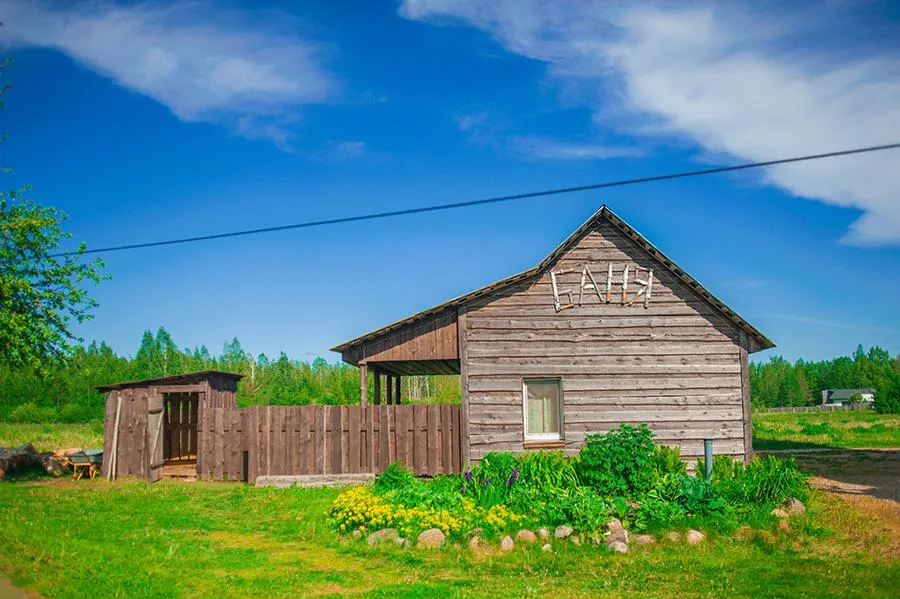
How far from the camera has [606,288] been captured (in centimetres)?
2089

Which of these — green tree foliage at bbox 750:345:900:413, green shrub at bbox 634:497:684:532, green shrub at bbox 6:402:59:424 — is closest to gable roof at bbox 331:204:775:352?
green shrub at bbox 634:497:684:532

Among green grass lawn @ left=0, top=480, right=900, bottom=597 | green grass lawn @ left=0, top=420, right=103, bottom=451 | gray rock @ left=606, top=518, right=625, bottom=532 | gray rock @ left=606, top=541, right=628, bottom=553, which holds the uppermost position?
green grass lawn @ left=0, top=420, right=103, bottom=451

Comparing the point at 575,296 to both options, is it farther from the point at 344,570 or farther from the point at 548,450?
the point at 344,570

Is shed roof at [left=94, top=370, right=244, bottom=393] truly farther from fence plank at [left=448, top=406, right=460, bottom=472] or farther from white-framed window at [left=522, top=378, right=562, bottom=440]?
white-framed window at [left=522, top=378, right=562, bottom=440]

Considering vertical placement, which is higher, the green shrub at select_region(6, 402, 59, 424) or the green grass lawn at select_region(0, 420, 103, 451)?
the green shrub at select_region(6, 402, 59, 424)

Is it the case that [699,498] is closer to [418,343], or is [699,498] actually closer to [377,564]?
[377,564]

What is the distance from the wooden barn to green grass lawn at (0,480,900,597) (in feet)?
17.1

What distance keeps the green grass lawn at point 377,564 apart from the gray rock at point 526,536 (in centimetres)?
33

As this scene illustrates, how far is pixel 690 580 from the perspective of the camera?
34.4 feet

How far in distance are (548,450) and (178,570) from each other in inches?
443

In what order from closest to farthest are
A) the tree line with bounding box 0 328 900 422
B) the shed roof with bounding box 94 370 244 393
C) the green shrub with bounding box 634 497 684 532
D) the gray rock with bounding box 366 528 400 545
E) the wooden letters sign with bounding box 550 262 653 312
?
the gray rock with bounding box 366 528 400 545 → the green shrub with bounding box 634 497 684 532 → the wooden letters sign with bounding box 550 262 653 312 → the shed roof with bounding box 94 370 244 393 → the tree line with bounding box 0 328 900 422


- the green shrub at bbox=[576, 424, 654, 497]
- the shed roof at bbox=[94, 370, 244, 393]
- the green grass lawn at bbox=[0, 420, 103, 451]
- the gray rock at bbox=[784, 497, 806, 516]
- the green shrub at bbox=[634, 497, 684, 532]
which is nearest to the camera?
the green shrub at bbox=[634, 497, 684, 532]

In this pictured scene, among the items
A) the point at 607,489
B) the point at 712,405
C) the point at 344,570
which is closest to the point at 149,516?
the point at 344,570

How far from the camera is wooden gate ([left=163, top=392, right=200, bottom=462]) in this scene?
29.2m
